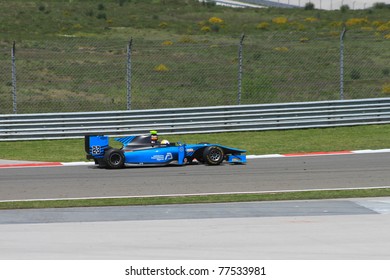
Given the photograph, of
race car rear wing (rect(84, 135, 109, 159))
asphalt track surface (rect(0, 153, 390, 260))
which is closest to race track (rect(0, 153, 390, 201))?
asphalt track surface (rect(0, 153, 390, 260))

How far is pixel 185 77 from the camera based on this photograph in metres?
32.8

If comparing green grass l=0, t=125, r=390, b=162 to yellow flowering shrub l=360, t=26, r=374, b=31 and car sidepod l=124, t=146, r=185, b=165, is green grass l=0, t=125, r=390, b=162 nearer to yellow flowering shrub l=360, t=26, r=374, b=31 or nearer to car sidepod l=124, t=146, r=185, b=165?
car sidepod l=124, t=146, r=185, b=165

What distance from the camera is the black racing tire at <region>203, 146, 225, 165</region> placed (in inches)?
722

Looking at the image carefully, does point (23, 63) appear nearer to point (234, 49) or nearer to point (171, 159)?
point (234, 49)

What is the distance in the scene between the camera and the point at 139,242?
1040cm

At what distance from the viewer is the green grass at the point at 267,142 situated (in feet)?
69.1

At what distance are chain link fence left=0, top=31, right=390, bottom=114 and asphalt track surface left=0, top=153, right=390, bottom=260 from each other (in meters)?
9.60

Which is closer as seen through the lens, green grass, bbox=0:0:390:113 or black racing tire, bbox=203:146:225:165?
black racing tire, bbox=203:146:225:165

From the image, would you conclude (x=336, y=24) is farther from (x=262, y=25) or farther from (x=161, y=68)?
(x=161, y=68)

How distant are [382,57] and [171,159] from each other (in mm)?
20561

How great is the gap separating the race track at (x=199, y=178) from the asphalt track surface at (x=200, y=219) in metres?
0.02

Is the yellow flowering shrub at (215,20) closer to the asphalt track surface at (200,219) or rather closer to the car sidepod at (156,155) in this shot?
the asphalt track surface at (200,219)
